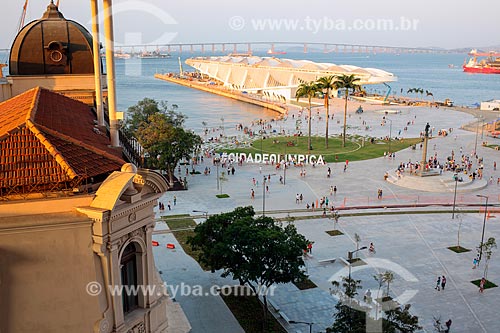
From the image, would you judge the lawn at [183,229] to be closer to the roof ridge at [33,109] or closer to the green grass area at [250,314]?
the green grass area at [250,314]

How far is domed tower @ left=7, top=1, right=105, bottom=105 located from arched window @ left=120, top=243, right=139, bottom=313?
583 inches

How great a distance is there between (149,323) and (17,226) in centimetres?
465

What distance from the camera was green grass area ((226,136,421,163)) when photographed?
A: 63188mm

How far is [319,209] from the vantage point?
138 ft

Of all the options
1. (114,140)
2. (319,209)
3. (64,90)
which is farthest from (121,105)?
(114,140)

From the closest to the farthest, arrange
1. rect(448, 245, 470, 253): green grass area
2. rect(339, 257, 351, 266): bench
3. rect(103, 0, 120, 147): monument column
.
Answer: rect(103, 0, 120, 147): monument column → rect(339, 257, 351, 266): bench → rect(448, 245, 470, 253): green grass area

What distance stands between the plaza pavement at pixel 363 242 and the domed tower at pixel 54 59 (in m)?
11.5

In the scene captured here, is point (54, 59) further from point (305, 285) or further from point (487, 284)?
point (487, 284)

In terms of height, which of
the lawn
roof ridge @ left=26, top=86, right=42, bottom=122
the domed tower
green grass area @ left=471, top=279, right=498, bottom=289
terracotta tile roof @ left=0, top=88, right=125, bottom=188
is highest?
the domed tower

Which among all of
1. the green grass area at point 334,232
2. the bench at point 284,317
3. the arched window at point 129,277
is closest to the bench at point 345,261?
the green grass area at point 334,232

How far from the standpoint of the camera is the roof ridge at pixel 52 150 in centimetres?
1127

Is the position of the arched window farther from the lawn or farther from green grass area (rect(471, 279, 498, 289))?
green grass area (rect(471, 279, 498, 289))

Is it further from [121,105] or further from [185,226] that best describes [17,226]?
[121,105]

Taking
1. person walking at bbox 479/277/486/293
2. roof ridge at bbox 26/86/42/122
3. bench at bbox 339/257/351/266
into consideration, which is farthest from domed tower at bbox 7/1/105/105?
person walking at bbox 479/277/486/293
